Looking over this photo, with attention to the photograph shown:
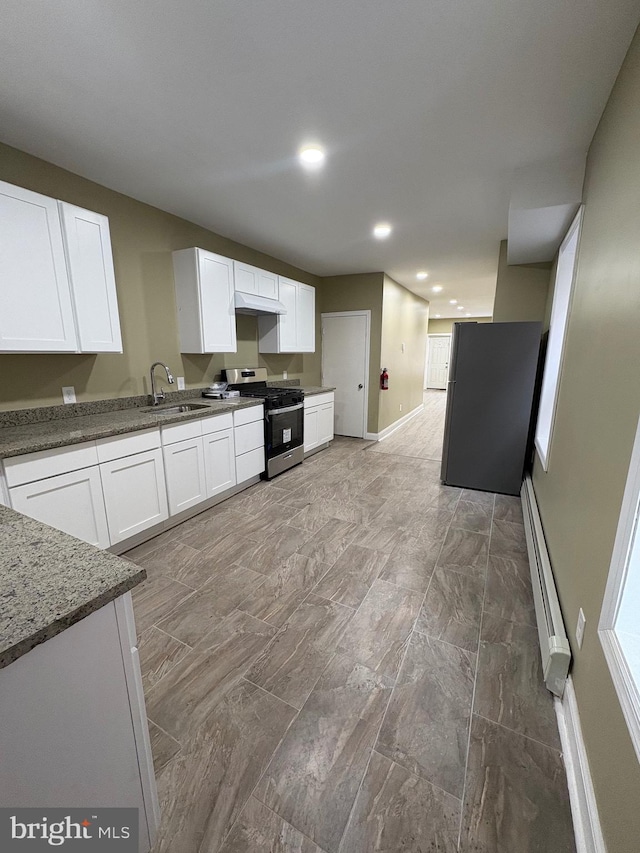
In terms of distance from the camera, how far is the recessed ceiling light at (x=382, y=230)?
3395mm

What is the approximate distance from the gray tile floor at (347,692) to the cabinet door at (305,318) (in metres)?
2.90

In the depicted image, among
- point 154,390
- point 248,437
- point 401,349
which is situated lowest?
point 248,437

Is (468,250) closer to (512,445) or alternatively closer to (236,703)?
(512,445)

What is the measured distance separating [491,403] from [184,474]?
2.99 meters

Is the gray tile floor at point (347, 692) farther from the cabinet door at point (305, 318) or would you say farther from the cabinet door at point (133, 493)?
the cabinet door at point (305, 318)

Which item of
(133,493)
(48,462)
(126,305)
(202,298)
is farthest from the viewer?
(202,298)

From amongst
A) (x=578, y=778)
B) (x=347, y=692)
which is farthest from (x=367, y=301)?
(x=578, y=778)

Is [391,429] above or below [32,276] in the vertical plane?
below

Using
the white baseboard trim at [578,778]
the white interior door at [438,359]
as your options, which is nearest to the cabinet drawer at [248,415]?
the white baseboard trim at [578,778]

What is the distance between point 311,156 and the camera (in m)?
2.23

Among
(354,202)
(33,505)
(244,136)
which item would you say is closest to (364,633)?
(33,505)

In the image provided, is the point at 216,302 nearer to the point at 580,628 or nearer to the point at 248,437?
the point at 248,437

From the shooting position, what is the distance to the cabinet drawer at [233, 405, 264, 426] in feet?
11.0

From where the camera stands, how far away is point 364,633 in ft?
5.93
